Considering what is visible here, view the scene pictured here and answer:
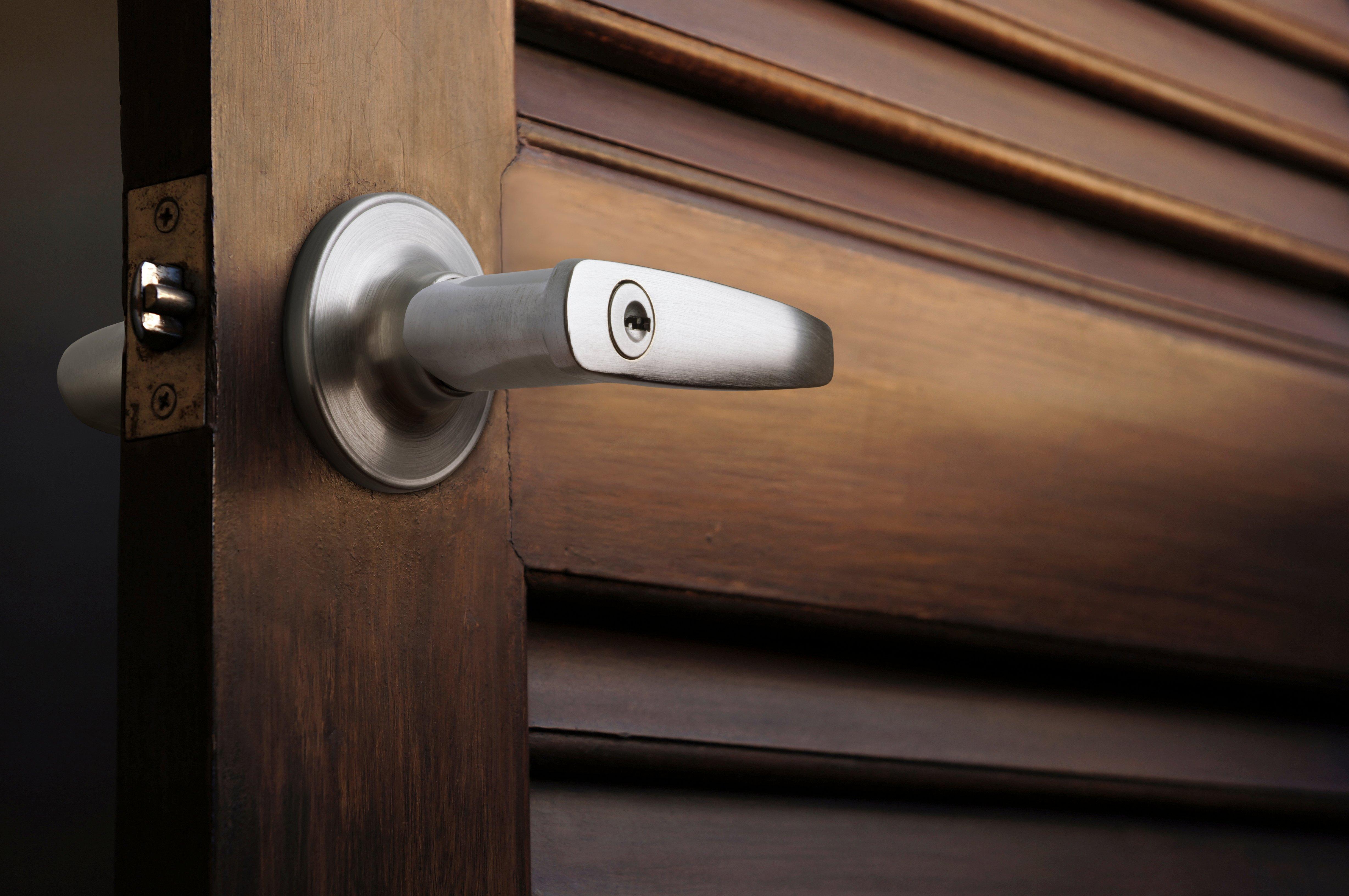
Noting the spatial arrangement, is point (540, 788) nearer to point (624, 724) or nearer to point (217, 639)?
point (624, 724)

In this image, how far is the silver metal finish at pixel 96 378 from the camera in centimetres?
32

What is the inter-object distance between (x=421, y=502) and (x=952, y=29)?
0.42 meters

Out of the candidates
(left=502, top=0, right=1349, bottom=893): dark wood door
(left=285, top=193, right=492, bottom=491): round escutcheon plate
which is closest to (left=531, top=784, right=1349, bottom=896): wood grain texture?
(left=502, top=0, right=1349, bottom=893): dark wood door

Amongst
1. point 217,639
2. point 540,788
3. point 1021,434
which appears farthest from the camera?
point 1021,434

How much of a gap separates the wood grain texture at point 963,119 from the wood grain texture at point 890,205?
1 centimetres

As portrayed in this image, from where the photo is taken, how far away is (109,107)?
0.88 m

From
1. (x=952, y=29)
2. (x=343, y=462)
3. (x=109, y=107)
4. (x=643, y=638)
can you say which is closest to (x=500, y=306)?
(x=343, y=462)

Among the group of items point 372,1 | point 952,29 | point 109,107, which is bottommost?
point 372,1

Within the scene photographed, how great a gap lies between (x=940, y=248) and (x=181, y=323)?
1.25 ft

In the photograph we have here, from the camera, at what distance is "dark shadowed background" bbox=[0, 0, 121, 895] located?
781mm

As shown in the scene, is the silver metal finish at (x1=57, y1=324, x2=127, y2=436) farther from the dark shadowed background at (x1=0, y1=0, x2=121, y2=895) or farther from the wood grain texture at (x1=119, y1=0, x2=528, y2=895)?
the dark shadowed background at (x1=0, y1=0, x2=121, y2=895)

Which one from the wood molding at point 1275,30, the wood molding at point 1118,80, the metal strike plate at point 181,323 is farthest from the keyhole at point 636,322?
the wood molding at point 1275,30

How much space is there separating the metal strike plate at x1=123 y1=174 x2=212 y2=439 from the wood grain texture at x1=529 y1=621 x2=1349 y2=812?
0.53 ft

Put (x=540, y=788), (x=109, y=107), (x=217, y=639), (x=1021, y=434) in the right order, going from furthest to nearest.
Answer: (x=109, y=107) < (x=1021, y=434) < (x=540, y=788) < (x=217, y=639)
